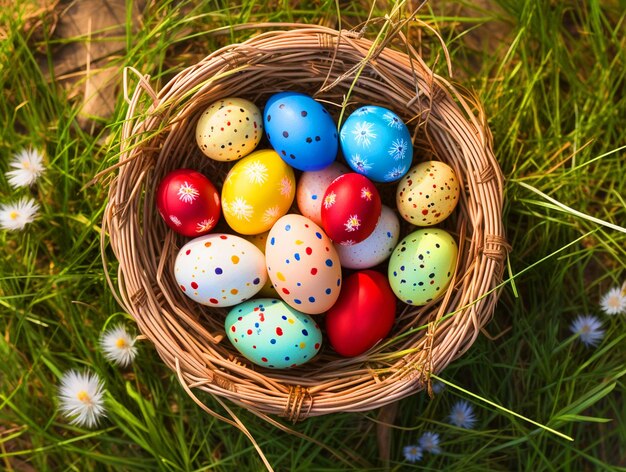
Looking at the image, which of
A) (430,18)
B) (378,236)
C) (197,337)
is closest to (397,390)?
(378,236)

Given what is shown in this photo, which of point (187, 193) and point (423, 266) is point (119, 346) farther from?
point (423, 266)

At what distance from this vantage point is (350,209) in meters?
1.33

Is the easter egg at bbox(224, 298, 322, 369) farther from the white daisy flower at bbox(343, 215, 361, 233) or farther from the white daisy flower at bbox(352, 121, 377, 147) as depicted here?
the white daisy flower at bbox(352, 121, 377, 147)

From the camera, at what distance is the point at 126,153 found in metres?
1.35

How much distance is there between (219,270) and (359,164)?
0.38 meters

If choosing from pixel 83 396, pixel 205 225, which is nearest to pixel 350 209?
pixel 205 225

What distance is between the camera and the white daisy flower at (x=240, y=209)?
4.58ft

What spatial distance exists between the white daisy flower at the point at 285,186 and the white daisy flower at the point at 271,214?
0.12ft

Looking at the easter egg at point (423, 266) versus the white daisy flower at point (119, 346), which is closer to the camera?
the easter egg at point (423, 266)

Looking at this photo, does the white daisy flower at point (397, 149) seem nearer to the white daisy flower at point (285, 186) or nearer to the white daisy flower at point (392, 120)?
the white daisy flower at point (392, 120)

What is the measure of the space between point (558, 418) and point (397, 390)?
432 millimetres

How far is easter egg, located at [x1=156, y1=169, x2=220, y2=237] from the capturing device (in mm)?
1379

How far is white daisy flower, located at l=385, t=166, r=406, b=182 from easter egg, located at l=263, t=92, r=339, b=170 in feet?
0.42

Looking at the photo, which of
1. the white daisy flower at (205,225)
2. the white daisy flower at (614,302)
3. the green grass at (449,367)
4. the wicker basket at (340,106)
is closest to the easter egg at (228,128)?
the wicker basket at (340,106)
